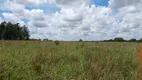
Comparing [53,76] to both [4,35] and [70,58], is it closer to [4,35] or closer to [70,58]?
[70,58]

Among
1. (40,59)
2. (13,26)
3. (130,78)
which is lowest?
(130,78)

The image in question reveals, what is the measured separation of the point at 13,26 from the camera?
228 feet

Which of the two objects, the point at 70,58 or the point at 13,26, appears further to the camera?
the point at 13,26

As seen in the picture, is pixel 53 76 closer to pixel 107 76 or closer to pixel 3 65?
pixel 3 65

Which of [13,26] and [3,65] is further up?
[13,26]

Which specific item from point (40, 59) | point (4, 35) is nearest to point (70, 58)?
point (40, 59)

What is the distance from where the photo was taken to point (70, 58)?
8391 mm

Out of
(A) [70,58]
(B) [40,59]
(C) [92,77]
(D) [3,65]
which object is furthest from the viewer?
(A) [70,58]

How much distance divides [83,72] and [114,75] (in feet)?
2.78

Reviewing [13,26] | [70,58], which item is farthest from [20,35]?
[70,58]

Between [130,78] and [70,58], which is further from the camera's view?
[70,58]

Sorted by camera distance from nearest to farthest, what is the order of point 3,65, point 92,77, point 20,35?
point 3,65
point 92,77
point 20,35

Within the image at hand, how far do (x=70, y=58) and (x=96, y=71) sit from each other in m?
2.97

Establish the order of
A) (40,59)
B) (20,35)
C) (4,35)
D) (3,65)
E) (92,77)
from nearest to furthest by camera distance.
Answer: (3,65) < (92,77) < (40,59) < (4,35) < (20,35)
